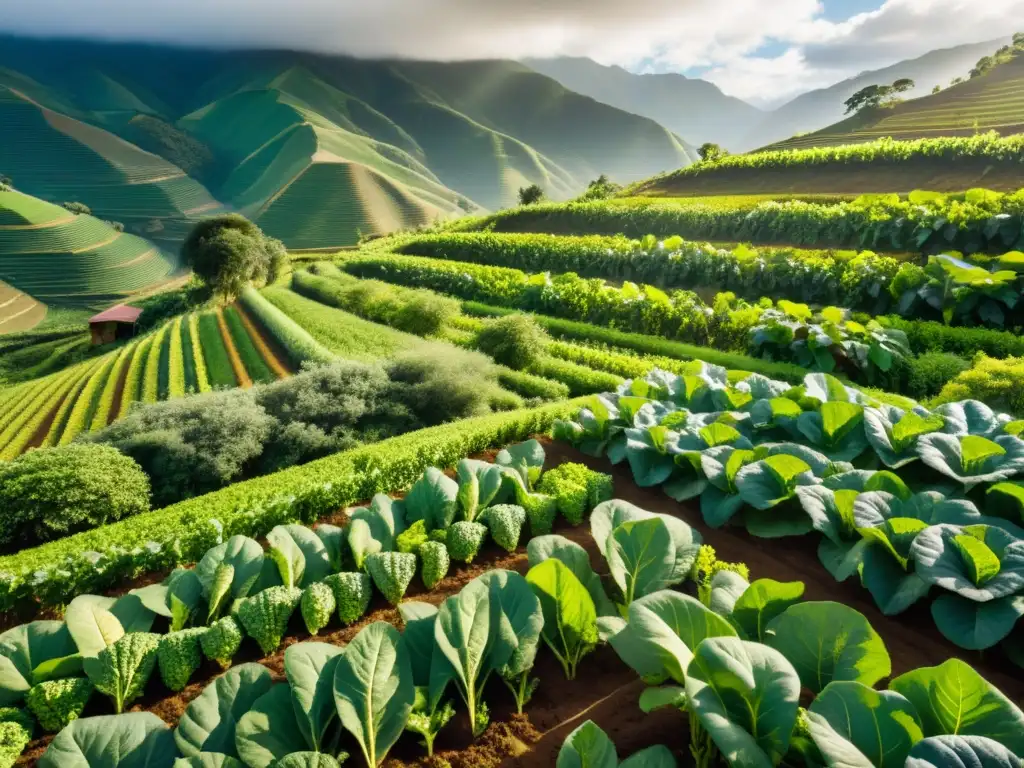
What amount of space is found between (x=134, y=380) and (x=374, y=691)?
49.4ft

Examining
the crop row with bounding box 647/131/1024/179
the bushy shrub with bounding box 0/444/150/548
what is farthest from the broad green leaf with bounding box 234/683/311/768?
the crop row with bounding box 647/131/1024/179

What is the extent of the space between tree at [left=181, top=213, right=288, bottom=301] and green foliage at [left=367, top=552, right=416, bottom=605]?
85.6 feet

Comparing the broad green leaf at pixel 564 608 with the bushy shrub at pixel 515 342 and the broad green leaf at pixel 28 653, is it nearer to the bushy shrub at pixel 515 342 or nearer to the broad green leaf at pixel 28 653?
the broad green leaf at pixel 28 653

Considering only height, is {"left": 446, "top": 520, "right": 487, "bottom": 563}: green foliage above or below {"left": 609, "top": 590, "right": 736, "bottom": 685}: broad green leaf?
below

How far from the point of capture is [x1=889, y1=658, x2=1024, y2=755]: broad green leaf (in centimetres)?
186

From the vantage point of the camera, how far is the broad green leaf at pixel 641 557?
2990 mm

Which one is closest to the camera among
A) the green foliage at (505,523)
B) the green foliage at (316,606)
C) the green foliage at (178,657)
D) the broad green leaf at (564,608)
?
the broad green leaf at (564,608)

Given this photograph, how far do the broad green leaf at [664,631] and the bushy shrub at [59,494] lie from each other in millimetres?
6811

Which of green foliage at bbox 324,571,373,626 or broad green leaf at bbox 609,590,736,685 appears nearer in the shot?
broad green leaf at bbox 609,590,736,685

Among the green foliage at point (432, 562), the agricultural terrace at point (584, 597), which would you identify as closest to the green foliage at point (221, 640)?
the agricultural terrace at point (584, 597)

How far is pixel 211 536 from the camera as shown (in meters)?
4.34

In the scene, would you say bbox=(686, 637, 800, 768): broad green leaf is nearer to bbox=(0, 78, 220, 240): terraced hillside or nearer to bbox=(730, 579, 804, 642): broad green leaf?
bbox=(730, 579, 804, 642): broad green leaf

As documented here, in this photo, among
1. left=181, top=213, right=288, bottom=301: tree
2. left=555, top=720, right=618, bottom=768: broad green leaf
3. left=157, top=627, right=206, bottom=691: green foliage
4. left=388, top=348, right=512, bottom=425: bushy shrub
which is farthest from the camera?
left=181, top=213, right=288, bottom=301: tree

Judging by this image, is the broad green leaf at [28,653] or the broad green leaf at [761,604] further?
the broad green leaf at [28,653]
